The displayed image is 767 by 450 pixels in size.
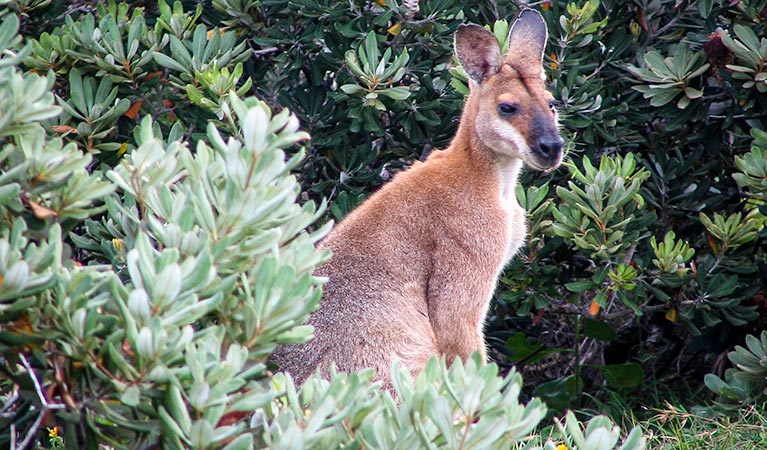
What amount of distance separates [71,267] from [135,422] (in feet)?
1.53

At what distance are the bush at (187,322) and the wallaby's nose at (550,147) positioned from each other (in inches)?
86.2

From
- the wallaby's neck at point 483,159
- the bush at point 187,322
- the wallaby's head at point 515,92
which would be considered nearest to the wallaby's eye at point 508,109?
the wallaby's head at point 515,92

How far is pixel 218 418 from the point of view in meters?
2.29

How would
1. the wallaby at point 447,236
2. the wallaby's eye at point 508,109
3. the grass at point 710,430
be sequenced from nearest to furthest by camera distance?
the wallaby at point 447,236 < the grass at point 710,430 < the wallaby's eye at point 508,109

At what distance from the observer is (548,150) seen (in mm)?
4727

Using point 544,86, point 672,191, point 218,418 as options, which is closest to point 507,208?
point 544,86

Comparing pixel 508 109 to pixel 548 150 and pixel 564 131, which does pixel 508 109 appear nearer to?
pixel 548 150

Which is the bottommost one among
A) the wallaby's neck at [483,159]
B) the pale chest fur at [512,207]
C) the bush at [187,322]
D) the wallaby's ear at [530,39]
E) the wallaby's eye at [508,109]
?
the pale chest fur at [512,207]

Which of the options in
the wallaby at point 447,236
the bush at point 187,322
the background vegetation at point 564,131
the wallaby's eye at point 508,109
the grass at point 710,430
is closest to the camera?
the bush at point 187,322

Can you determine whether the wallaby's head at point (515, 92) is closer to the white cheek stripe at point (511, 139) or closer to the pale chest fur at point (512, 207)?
the white cheek stripe at point (511, 139)

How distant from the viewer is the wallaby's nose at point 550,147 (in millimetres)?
4715

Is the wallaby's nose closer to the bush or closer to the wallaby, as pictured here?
the wallaby

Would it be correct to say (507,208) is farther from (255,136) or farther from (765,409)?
(255,136)

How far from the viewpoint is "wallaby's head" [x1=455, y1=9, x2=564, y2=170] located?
188 inches
